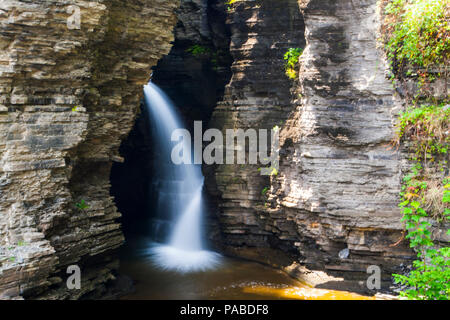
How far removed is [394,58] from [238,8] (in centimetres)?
503

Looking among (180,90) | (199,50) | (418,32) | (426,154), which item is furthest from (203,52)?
(426,154)

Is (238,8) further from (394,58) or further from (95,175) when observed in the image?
(95,175)

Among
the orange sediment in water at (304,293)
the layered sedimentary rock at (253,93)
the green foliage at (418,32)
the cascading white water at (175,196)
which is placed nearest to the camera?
the green foliage at (418,32)

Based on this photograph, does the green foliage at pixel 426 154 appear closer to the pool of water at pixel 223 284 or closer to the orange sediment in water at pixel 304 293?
the orange sediment in water at pixel 304 293

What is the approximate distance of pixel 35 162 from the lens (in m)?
8.02

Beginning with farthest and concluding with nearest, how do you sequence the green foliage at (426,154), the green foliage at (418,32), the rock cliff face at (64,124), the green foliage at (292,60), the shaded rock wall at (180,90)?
the shaded rock wall at (180,90) < the green foliage at (292,60) < the green foliage at (418,32) < the green foliage at (426,154) < the rock cliff face at (64,124)

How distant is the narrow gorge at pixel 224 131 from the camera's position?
7.86m

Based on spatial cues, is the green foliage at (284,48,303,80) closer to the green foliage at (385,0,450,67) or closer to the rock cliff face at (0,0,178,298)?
the green foliage at (385,0,450,67)

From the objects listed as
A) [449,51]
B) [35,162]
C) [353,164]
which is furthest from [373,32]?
[35,162]

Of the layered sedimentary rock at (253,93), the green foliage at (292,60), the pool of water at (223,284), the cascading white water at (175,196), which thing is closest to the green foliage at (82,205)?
the pool of water at (223,284)

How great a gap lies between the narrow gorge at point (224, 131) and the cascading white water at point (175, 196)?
571 mm

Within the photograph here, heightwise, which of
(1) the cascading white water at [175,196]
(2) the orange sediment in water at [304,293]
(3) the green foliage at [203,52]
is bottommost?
(2) the orange sediment in water at [304,293]

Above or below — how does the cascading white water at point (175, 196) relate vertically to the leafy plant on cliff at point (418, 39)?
below

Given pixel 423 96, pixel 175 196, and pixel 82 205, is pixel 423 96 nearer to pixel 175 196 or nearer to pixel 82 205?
pixel 82 205
